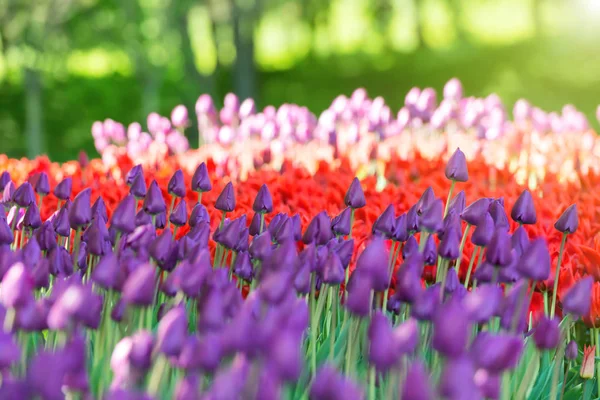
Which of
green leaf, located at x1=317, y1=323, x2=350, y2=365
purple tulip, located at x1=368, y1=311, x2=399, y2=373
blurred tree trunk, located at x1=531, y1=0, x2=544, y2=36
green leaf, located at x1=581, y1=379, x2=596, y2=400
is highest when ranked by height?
blurred tree trunk, located at x1=531, y1=0, x2=544, y2=36

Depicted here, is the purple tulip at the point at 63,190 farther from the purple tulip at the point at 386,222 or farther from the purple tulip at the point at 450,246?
the purple tulip at the point at 450,246

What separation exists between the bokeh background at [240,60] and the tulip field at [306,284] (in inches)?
329

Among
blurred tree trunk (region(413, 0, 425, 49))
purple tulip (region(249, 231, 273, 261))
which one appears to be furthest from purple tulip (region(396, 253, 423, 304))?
blurred tree trunk (region(413, 0, 425, 49))

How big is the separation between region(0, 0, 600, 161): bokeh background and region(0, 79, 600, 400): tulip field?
835 centimetres

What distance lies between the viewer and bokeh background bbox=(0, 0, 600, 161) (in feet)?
45.4

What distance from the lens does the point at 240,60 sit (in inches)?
648

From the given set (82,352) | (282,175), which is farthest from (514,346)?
(282,175)

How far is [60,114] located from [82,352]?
1652 centimetres

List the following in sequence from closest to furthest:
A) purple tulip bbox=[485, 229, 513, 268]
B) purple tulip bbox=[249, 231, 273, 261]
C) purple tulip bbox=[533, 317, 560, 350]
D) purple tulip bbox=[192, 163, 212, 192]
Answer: purple tulip bbox=[533, 317, 560, 350] → purple tulip bbox=[485, 229, 513, 268] → purple tulip bbox=[249, 231, 273, 261] → purple tulip bbox=[192, 163, 212, 192]

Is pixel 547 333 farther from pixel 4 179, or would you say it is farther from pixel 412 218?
pixel 4 179

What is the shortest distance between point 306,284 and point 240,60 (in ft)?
47.6

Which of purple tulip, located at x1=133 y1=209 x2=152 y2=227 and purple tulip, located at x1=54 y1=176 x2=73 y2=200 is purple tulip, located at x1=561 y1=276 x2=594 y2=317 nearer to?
purple tulip, located at x1=133 y1=209 x2=152 y2=227

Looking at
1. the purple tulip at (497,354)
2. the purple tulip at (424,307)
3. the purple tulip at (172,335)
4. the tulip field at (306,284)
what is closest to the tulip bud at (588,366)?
the tulip field at (306,284)

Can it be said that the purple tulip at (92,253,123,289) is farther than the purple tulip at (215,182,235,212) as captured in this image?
No
